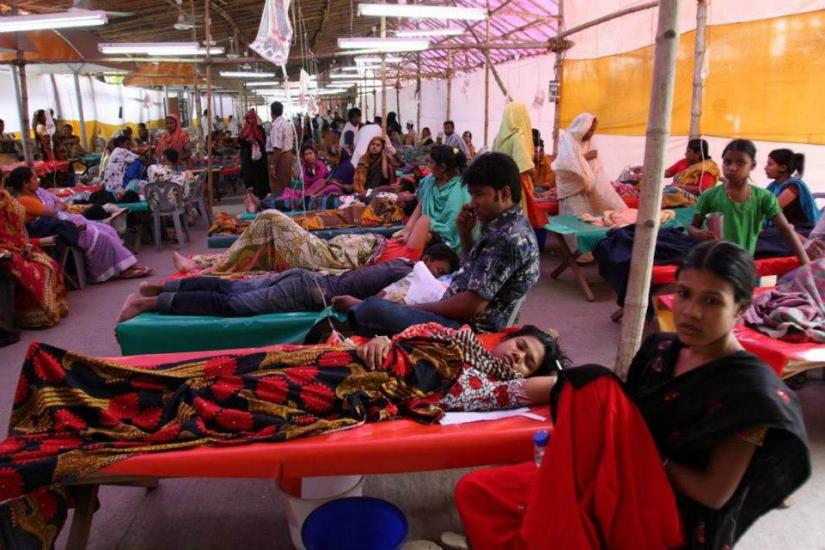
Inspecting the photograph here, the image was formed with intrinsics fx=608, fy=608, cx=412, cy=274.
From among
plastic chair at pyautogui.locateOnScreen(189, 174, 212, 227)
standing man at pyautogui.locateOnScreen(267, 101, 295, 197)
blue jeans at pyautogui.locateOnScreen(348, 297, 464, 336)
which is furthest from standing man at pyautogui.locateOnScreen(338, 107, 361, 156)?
blue jeans at pyautogui.locateOnScreen(348, 297, 464, 336)

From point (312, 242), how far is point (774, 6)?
507 cm

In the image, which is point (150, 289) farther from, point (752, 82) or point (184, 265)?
point (752, 82)

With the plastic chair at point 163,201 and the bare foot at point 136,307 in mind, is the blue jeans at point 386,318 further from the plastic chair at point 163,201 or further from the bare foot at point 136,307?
the plastic chair at point 163,201

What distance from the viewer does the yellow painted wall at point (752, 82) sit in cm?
536

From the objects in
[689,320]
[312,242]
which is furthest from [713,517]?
[312,242]

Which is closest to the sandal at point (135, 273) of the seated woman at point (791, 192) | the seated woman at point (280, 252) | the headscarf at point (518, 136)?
the seated woman at point (280, 252)

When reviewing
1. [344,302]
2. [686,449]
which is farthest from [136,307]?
[686,449]

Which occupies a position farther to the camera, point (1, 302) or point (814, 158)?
point (814, 158)

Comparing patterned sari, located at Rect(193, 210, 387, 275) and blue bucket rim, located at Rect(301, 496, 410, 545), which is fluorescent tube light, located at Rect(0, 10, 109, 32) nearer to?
patterned sari, located at Rect(193, 210, 387, 275)

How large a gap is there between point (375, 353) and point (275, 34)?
2.18 m

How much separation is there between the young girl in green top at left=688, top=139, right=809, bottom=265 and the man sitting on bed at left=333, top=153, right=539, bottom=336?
1634mm

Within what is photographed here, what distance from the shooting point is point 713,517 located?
147 centimetres

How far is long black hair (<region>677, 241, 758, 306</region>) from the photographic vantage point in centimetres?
151

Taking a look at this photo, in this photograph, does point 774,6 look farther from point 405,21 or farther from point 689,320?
point 405,21
